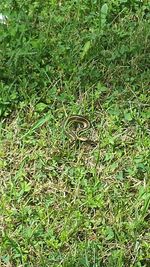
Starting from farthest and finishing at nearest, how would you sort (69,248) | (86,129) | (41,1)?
1. (41,1)
2. (86,129)
3. (69,248)

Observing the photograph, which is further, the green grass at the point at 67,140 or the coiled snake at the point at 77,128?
the coiled snake at the point at 77,128

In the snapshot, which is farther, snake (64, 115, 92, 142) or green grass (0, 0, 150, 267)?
snake (64, 115, 92, 142)

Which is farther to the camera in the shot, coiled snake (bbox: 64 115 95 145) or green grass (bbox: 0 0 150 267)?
coiled snake (bbox: 64 115 95 145)

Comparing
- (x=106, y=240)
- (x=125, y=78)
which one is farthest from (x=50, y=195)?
(x=125, y=78)

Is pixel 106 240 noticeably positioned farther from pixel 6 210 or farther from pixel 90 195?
pixel 6 210
